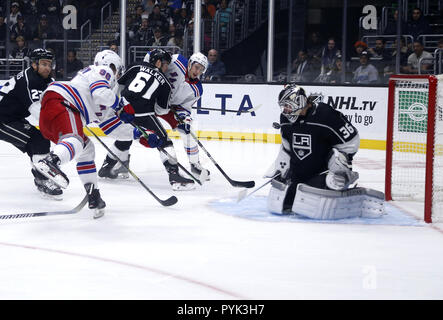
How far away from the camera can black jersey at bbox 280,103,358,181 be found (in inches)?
151

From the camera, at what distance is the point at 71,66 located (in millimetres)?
9469

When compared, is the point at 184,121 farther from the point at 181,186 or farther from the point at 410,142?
the point at 410,142

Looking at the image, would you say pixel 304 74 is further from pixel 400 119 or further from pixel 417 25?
pixel 400 119

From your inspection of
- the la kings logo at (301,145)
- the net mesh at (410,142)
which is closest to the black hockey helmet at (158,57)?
the la kings logo at (301,145)

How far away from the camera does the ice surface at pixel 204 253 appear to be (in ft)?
8.44

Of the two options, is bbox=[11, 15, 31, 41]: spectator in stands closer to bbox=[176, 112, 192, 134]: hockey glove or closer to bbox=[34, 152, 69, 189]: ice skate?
bbox=[176, 112, 192, 134]: hockey glove

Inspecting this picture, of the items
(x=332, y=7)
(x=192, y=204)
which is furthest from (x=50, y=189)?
(x=332, y=7)

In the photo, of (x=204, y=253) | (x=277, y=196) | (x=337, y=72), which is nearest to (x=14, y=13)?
(x=337, y=72)

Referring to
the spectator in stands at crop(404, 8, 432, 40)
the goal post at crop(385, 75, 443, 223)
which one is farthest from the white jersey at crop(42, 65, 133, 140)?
the spectator in stands at crop(404, 8, 432, 40)

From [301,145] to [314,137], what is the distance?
0.10m

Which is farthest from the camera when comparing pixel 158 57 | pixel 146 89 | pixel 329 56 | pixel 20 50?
pixel 20 50

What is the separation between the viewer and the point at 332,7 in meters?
9.20

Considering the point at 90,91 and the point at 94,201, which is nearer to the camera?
the point at 94,201

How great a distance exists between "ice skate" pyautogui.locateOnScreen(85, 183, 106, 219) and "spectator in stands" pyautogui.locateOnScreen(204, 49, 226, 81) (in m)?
5.05
